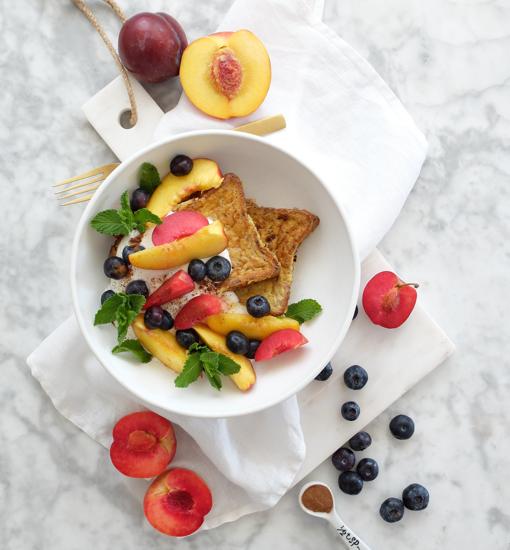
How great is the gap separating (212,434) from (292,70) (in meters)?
1.01

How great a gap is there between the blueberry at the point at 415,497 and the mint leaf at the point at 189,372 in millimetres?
837

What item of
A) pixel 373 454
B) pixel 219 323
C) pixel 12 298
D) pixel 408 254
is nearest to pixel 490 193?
pixel 408 254

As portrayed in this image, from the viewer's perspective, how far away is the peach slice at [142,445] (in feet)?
6.25

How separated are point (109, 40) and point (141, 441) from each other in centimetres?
110

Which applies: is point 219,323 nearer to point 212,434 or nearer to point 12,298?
point 212,434

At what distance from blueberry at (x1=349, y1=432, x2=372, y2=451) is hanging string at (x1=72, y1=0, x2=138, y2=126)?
42.8 inches

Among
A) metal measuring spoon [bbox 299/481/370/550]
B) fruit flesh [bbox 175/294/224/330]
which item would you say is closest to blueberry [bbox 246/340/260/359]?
fruit flesh [bbox 175/294/224/330]

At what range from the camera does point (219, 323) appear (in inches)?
64.0

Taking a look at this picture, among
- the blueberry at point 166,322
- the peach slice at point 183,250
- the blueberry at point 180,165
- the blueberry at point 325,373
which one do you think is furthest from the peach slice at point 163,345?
the blueberry at point 325,373

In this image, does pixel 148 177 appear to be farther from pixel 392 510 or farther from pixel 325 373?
pixel 392 510

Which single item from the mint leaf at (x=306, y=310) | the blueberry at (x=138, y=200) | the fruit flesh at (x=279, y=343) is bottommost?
the mint leaf at (x=306, y=310)

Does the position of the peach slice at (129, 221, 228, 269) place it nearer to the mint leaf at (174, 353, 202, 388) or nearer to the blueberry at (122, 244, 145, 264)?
the blueberry at (122, 244, 145, 264)

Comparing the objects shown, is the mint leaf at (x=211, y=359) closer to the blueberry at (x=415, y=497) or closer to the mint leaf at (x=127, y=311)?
the mint leaf at (x=127, y=311)

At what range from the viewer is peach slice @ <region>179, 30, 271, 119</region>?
182 centimetres
